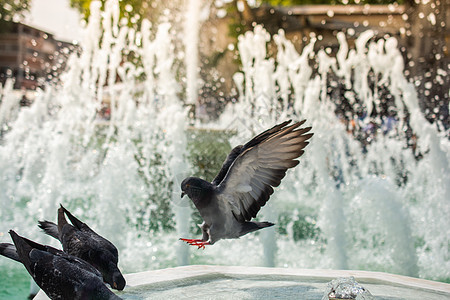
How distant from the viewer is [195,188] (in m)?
2.43

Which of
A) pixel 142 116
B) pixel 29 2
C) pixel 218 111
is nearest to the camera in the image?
pixel 142 116

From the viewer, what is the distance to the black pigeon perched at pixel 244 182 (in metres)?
2.46

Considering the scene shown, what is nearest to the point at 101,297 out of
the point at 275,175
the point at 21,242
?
the point at 21,242

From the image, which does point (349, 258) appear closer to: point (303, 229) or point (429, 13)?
point (303, 229)

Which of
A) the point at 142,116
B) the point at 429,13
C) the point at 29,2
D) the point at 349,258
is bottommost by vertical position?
the point at 349,258

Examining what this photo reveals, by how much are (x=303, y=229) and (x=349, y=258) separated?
4.44 ft

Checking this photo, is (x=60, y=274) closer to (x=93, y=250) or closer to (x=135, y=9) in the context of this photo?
(x=93, y=250)

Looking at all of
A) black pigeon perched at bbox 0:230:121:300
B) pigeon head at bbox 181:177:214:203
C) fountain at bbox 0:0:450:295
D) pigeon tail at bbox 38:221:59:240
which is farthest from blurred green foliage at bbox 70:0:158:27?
black pigeon perched at bbox 0:230:121:300

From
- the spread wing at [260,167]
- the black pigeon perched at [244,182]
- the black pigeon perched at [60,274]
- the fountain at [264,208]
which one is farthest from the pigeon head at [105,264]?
the fountain at [264,208]

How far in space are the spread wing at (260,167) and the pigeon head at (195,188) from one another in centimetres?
9

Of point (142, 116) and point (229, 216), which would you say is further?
point (142, 116)

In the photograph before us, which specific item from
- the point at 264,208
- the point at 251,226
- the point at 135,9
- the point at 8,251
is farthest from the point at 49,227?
the point at 135,9

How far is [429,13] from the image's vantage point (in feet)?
53.0

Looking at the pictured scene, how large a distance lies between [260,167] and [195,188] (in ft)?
1.14
